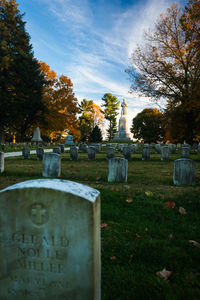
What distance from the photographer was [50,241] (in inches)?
65.6

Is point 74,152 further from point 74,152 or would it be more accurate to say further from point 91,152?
point 91,152

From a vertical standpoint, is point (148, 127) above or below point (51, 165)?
above

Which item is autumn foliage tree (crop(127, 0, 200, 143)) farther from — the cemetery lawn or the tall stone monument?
the tall stone monument

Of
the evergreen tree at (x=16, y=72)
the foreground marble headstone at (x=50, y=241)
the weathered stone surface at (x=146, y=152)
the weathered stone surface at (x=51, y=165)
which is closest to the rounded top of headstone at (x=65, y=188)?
the foreground marble headstone at (x=50, y=241)

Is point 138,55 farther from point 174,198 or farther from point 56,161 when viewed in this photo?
point 174,198

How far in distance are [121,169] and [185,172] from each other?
1952mm

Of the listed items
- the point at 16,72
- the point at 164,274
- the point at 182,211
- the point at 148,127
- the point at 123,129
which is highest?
the point at 16,72

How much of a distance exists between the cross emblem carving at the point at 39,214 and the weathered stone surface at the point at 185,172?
5.53 metres

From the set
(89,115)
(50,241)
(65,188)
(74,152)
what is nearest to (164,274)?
(50,241)

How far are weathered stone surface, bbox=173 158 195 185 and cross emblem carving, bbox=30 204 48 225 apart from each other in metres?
5.53

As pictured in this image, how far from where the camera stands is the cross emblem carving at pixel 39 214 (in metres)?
1.66

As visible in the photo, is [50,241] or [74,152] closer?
[50,241]

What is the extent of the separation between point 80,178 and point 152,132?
4309 centimetres

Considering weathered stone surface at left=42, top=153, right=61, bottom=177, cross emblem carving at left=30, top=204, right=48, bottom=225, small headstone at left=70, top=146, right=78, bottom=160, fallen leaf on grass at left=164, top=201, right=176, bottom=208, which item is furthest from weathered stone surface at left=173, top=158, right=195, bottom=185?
small headstone at left=70, top=146, right=78, bottom=160
